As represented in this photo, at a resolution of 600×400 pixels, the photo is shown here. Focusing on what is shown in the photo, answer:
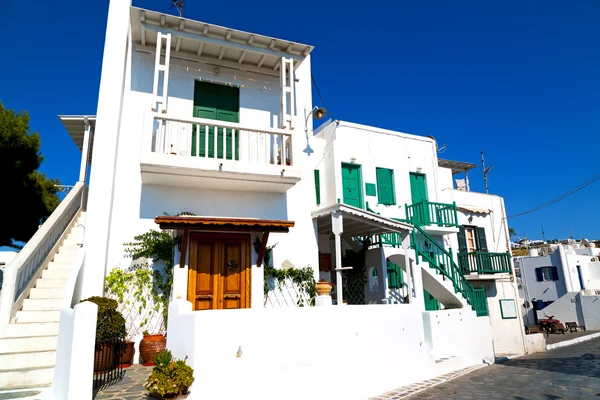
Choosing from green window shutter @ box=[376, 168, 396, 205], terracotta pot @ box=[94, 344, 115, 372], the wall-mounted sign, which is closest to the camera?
terracotta pot @ box=[94, 344, 115, 372]

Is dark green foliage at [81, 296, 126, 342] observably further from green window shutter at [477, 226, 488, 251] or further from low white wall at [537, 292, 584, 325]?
low white wall at [537, 292, 584, 325]

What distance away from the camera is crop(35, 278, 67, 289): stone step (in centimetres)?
812

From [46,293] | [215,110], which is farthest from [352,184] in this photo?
[46,293]

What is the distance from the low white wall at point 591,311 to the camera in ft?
91.5

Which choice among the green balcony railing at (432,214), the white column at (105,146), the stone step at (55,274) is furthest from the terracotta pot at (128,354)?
the green balcony railing at (432,214)

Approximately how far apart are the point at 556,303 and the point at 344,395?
99.8 ft

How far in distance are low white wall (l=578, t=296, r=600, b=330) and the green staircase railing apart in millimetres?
21153

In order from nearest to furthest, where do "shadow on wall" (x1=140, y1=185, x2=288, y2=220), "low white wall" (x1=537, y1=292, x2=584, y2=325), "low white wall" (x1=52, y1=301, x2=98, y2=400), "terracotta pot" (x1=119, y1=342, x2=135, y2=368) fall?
"low white wall" (x1=52, y1=301, x2=98, y2=400), "terracotta pot" (x1=119, y1=342, x2=135, y2=368), "shadow on wall" (x1=140, y1=185, x2=288, y2=220), "low white wall" (x1=537, y1=292, x2=584, y2=325)

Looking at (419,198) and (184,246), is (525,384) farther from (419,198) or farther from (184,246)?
(419,198)

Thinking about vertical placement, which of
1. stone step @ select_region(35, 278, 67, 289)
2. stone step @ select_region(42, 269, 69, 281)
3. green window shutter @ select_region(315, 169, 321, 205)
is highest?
green window shutter @ select_region(315, 169, 321, 205)

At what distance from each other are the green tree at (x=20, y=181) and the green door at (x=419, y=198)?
1496cm

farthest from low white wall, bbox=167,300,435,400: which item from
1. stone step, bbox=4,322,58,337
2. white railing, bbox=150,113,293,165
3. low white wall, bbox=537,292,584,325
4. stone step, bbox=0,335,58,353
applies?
low white wall, bbox=537,292,584,325

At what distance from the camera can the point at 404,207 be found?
1527 cm

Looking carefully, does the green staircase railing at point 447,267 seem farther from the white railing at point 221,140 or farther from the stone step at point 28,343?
the stone step at point 28,343
